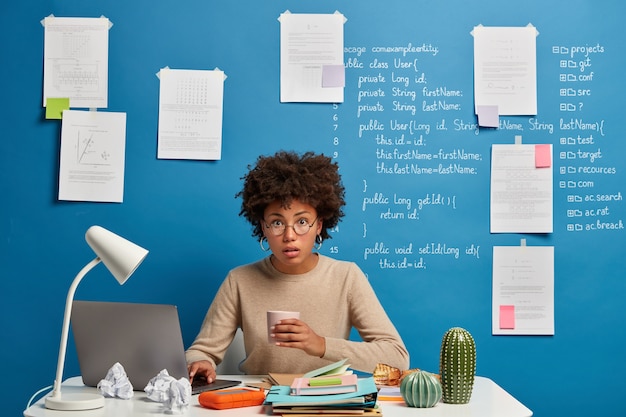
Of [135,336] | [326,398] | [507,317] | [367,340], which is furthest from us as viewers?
[507,317]

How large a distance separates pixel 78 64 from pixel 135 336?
1.60 m

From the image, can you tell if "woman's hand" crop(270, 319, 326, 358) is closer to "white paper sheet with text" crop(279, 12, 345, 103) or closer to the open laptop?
the open laptop

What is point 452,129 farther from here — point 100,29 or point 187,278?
point 100,29

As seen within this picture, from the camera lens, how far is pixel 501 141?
330 cm

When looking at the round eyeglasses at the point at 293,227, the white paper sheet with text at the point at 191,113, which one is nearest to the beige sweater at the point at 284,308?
the round eyeglasses at the point at 293,227

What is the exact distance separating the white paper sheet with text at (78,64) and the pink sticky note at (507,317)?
1832mm

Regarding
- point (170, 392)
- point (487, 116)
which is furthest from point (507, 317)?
point (170, 392)

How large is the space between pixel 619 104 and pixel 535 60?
39 centimetres

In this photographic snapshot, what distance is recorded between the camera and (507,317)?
3262 millimetres

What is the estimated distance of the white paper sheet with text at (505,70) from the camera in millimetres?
3301

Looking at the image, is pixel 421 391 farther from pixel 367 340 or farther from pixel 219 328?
pixel 219 328

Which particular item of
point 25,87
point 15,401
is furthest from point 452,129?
point 15,401

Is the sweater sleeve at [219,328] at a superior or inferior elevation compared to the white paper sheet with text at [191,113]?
inferior

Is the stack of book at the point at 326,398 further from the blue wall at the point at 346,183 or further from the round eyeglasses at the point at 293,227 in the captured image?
the blue wall at the point at 346,183
